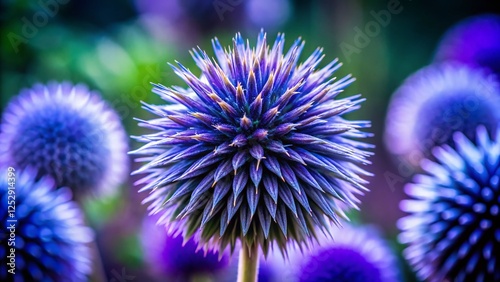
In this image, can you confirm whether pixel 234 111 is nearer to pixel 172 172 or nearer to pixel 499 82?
pixel 172 172

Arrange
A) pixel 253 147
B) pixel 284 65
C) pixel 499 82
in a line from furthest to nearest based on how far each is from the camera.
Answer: pixel 499 82 < pixel 284 65 < pixel 253 147

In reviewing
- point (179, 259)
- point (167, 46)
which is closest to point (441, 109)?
point (179, 259)

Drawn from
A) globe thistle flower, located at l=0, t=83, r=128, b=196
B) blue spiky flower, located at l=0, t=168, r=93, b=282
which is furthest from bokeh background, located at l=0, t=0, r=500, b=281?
blue spiky flower, located at l=0, t=168, r=93, b=282

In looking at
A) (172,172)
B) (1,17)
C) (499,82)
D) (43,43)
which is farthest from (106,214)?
(499,82)

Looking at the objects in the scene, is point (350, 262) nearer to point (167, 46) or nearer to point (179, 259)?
point (179, 259)

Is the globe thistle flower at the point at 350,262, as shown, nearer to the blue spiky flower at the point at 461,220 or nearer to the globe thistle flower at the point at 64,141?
the blue spiky flower at the point at 461,220

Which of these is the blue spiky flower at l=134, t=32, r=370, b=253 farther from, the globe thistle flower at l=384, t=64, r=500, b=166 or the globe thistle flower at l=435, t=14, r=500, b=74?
the globe thistle flower at l=435, t=14, r=500, b=74

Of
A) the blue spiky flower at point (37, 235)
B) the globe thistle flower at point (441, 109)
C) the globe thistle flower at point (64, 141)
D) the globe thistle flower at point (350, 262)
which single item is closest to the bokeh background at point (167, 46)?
the globe thistle flower at point (441, 109)
